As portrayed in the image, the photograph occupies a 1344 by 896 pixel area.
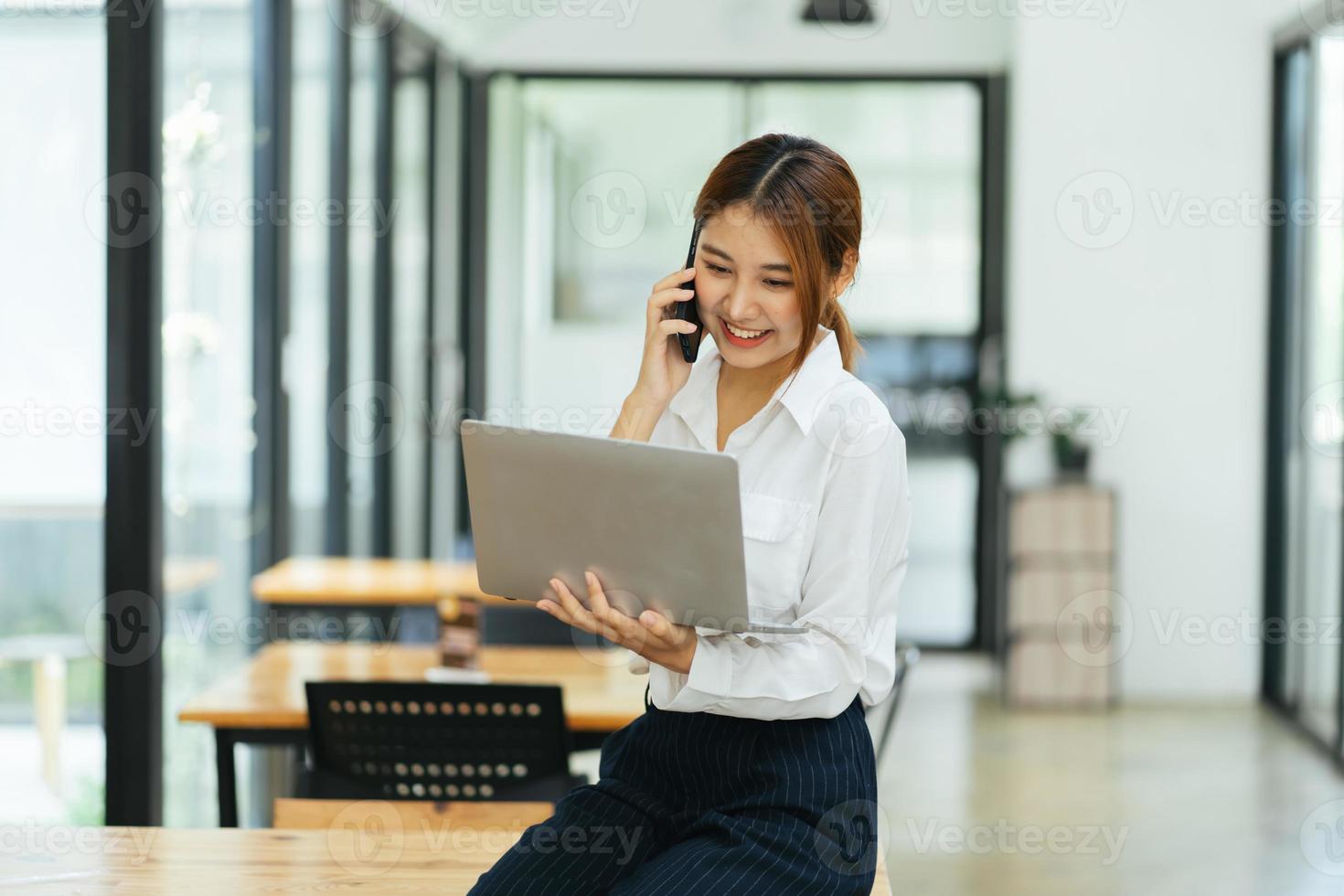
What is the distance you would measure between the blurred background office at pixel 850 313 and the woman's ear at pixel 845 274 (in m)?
1.80

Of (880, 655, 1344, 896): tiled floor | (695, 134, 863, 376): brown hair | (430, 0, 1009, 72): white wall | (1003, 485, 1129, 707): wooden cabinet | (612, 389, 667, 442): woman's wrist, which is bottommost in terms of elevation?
(880, 655, 1344, 896): tiled floor

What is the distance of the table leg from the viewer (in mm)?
2516

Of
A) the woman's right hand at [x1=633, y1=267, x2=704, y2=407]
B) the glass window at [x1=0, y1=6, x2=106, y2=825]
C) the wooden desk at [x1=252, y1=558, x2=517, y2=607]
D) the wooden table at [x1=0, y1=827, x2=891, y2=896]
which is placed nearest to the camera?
the woman's right hand at [x1=633, y1=267, x2=704, y2=407]

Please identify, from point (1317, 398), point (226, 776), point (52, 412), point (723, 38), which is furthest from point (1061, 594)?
point (52, 412)

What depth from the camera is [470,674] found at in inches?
109

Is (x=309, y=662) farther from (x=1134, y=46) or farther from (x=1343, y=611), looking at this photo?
(x=1134, y=46)

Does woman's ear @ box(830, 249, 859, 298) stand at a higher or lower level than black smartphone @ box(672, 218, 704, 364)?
higher

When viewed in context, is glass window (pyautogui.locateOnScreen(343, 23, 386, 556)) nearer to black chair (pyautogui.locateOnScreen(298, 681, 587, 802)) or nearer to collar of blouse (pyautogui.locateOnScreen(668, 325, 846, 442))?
black chair (pyautogui.locateOnScreen(298, 681, 587, 802))

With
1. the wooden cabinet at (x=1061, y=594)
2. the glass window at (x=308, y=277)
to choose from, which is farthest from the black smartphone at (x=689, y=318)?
the wooden cabinet at (x=1061, y=594)

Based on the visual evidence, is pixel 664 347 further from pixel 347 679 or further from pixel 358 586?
pixel 358 586

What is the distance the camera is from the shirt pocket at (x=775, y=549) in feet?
5.01

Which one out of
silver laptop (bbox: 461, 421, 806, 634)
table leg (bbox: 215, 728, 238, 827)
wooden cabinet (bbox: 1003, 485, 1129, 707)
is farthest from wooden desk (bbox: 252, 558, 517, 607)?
wooden cabinet (bbox: 1003, 485, 1129, 707)

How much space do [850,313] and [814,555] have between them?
499 centimetres

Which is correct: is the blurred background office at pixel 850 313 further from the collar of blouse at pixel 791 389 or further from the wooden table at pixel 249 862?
the collar of blouse at pixel 791 389
